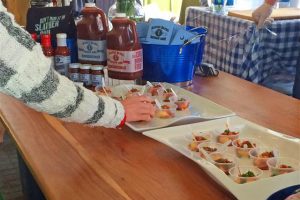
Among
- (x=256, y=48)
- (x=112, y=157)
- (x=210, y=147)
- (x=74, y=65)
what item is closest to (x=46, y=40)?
(x=74, y=65)

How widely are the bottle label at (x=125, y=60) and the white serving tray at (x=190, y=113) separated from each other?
6 cm

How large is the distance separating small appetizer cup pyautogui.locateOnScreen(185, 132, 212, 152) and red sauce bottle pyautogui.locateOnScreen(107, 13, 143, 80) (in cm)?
42

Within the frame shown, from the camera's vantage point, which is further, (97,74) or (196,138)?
(97,74)

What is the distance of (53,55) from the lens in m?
1.50

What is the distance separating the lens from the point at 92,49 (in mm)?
1481

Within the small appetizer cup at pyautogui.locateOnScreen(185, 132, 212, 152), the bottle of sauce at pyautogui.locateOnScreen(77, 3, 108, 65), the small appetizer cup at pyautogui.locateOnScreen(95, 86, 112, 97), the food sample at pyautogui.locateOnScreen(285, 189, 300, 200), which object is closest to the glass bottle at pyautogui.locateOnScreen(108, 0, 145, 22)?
the bottle of sauce at pyautogui.locateOnScreen(77, 3, 108, 65)

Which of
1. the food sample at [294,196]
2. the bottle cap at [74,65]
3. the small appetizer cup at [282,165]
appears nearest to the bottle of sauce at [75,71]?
the bottle cap at [74,65]

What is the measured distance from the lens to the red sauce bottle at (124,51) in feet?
4.47

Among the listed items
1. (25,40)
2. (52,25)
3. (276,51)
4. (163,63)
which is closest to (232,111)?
(163,63)

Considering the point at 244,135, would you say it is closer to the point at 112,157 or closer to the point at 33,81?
the point at 112,157

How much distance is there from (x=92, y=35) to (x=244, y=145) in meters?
0.74

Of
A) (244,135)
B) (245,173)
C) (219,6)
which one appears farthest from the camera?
(219,6)

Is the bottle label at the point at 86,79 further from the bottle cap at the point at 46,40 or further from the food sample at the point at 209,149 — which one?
the food sample at the point at 209,149

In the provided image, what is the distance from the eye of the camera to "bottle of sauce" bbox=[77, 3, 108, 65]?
57.9 inches
